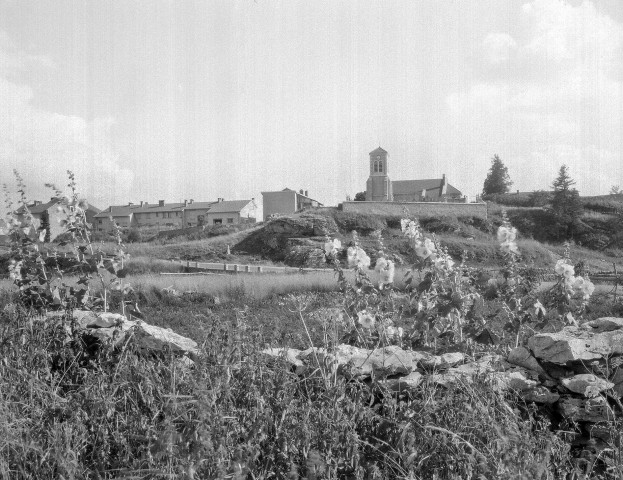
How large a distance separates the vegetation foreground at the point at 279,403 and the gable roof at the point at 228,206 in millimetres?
65565

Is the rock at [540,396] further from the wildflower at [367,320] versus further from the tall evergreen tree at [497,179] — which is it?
the tall evergreen tree at [497,179]

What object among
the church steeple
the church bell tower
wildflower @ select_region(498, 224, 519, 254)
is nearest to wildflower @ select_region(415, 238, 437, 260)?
wildflower @ select_region(498, 224, 519, 254)

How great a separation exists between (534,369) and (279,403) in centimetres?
227


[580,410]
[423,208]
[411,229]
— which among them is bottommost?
[580,410]

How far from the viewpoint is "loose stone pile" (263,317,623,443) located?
134 inches

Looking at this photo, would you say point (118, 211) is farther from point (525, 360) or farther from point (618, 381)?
point (618, 381)

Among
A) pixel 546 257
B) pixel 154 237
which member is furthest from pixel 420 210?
pixel 154 237

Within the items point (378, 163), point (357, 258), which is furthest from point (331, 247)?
point (378, 163)

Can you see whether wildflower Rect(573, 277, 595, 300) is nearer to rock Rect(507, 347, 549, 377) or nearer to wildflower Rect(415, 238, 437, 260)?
rock Rect(507, 347, 549, 377)

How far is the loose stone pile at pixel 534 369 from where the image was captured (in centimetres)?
341

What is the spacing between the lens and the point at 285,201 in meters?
73.4

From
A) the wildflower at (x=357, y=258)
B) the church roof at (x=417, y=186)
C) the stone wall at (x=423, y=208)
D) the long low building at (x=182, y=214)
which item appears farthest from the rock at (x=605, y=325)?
the church roof at (x=417, y=186)

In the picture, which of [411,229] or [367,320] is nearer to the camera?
[367,320]

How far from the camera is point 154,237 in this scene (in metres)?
57.8
